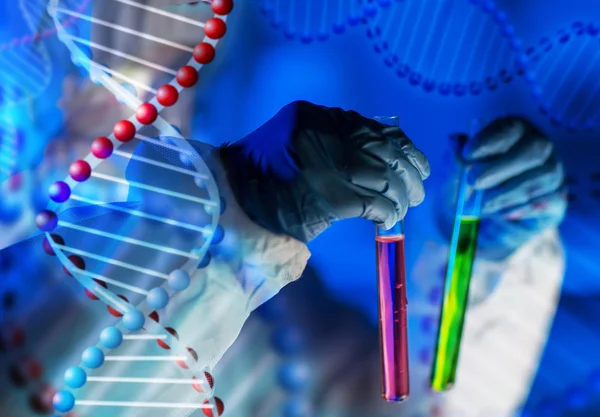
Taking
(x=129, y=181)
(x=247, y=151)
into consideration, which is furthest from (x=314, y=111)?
(x=129, y=181)

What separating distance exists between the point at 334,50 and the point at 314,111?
18cm

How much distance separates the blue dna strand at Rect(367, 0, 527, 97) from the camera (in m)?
0.88

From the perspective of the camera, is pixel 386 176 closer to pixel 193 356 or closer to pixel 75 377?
pixel 193 356

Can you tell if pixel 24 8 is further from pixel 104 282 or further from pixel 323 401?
pixel 323 401

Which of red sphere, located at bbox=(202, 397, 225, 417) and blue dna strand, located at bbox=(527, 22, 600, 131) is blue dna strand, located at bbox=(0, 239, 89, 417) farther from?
blue dna strand, located at bbox=(527, 22, 600, 131)

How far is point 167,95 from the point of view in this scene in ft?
2.62

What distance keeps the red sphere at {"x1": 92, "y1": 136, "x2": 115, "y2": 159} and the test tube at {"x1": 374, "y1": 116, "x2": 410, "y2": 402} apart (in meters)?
0.40

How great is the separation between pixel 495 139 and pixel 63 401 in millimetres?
726

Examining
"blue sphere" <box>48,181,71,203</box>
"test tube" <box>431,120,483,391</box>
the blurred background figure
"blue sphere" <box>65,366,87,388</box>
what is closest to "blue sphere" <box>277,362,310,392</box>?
the blurred background figure

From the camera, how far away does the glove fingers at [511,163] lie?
0.87 meters

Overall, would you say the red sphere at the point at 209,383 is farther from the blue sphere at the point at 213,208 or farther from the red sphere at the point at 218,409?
the blue sphere at the point at 213,208

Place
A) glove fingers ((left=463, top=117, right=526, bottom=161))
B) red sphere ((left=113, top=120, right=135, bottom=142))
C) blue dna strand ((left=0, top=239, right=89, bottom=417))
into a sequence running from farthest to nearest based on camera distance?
glove fingers ((left=463, top=117, right=526, bottom=161)) → red sphere ((left=113, top=120, right=135, bottom=142)) → blue dna strand ((left=0, top=239, right=89, bottom=417))

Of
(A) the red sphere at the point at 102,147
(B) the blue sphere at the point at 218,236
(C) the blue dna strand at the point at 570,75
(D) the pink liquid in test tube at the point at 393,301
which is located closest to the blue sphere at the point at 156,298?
(B) the blue sphere at the point at 218,236

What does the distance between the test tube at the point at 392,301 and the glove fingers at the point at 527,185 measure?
0.21 meters
